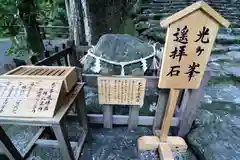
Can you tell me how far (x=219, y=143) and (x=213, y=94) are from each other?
4.02 ft

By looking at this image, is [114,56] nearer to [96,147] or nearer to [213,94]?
[96,147]

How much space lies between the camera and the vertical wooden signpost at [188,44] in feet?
4.31

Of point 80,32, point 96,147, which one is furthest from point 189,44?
point 80,32

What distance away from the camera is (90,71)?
7.97 ft

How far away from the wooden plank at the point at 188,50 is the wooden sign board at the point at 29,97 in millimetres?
1061

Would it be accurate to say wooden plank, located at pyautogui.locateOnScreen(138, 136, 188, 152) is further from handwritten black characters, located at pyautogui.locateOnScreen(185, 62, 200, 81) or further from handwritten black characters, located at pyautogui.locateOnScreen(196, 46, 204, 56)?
handwritten black characters, located at pyautogui.locateOnScreen(196, 46, 204, 56)

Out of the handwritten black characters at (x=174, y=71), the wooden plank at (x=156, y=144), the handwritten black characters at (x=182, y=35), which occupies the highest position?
the handwritten black characters at (x=182, y=35)

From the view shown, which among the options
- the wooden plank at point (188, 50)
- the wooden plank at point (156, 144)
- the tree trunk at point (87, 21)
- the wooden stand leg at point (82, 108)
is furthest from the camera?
the tree trunk at point (87, 21)

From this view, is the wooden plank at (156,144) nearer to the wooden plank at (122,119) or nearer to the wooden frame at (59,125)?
the wooden plank at (122,119)

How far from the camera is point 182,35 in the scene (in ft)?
4.58

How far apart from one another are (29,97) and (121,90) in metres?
1.05

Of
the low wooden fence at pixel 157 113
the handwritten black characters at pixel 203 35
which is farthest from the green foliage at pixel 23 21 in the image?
the handwritten black characters at pixel 203 35

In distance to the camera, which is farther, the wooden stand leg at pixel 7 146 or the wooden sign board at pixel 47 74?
the wooden stand leg at pixel 7 146

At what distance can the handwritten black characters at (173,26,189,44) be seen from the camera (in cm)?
137
